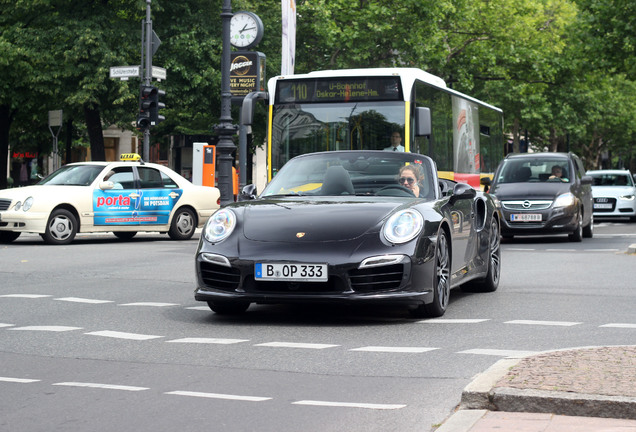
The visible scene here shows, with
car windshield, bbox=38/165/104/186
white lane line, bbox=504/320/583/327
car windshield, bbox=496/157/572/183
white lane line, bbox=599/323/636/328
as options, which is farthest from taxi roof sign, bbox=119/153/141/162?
white lane line, bbox=599/323/636/328

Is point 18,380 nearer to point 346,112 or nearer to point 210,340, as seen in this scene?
point 210,340

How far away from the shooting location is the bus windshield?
1873cm

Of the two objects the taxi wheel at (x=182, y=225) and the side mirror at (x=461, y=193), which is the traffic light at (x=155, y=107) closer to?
the taxi wheel at (x=182, y=225)

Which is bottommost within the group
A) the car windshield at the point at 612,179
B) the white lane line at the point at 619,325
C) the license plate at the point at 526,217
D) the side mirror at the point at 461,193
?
the white lane line at the point at 619,325

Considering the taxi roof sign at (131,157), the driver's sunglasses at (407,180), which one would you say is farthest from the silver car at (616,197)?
the driver's sunglasses at (407,180)

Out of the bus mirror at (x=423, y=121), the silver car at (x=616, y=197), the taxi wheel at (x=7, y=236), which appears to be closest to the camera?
the bus mirror at (x=423, y=121)

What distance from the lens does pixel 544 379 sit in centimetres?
570

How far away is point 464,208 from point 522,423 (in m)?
5.71

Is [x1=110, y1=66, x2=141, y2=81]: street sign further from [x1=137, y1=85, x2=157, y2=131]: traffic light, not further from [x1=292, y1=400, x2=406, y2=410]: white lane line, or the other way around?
[x1=292, y1=400, x2=406, y2=410]: white lane line

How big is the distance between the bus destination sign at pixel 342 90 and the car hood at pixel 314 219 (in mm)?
9764

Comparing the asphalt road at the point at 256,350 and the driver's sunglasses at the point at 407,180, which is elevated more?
the driver's sunglasses at the point at 407,180

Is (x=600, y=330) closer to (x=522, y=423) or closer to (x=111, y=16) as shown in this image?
(x=522, y=423)

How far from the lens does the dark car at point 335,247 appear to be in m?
8.66

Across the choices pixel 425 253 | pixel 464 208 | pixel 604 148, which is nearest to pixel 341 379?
pixel 425 253
